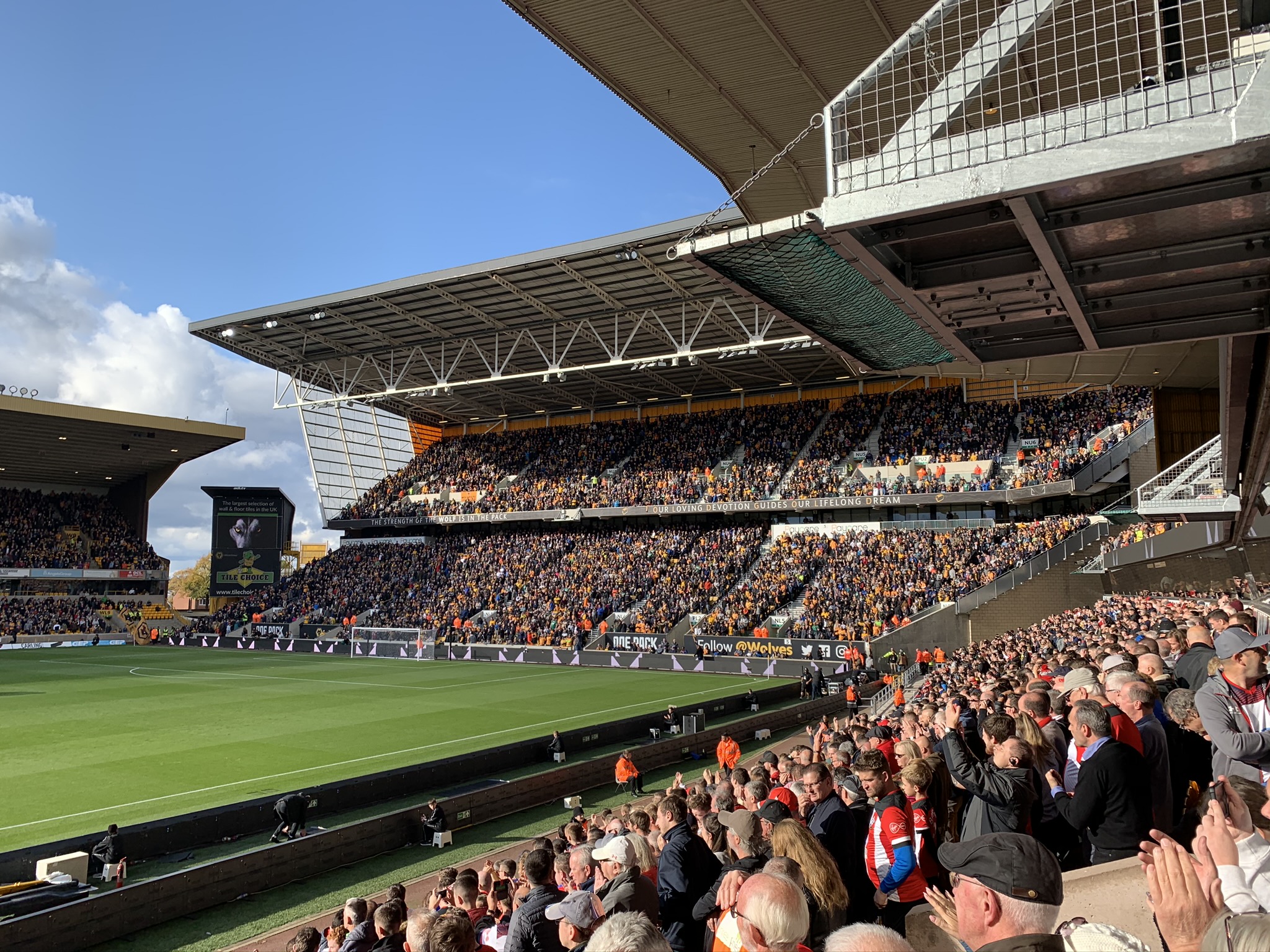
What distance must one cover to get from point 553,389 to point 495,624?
1606cm

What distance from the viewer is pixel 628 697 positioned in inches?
1052

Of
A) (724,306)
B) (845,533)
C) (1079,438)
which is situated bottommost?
(845,533)

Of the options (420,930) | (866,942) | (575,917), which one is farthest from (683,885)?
(866,942)

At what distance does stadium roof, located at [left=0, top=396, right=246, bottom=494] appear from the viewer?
156 feet

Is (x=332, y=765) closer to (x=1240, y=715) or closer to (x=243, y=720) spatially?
(x=243, y=720)

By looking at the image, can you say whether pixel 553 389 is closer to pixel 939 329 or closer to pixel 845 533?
pixel 845 533

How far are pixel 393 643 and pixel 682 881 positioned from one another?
40.0 m

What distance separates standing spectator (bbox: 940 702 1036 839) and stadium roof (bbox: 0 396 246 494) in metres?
52.6

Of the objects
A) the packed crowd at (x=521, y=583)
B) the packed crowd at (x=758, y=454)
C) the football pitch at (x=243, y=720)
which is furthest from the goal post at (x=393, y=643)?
the packed crowd at (x=758, y=454)

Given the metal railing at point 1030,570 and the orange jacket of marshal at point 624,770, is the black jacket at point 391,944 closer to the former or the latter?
the orange jacket of marshal at point 624,770

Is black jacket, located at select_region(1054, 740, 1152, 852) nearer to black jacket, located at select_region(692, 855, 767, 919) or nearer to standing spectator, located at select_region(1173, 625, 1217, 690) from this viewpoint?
black jacket, located at select_region(692, 855, 767, 919)

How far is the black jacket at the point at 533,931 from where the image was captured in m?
4.40

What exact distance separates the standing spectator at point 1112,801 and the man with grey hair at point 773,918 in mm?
2474

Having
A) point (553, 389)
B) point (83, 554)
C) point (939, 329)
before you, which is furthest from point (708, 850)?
point (83, 554)
